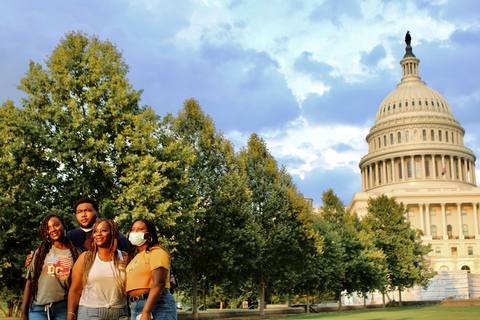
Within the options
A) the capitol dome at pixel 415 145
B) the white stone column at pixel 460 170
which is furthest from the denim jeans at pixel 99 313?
the white stone column at pixel 460 170

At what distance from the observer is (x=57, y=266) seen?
7.35 meters

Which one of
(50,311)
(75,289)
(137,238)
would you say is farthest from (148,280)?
(50,311)

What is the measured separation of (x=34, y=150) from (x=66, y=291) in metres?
17.7

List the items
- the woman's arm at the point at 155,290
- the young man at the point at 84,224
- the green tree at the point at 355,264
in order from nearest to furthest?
the woman's arm at the point at 155,290 → the young man at the point at 84,224 → the green tree at the point at 355,264

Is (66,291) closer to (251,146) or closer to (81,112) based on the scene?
(81,112)

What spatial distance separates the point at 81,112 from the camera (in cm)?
2358

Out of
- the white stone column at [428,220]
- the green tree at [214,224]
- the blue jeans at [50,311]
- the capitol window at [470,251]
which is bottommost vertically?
the blue jeans at [50,311]

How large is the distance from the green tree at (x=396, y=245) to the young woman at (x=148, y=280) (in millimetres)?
50183

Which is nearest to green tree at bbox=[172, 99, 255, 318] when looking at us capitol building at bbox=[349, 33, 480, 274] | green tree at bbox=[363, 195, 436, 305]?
green tree at bbox=[363, 195, 436, 305]

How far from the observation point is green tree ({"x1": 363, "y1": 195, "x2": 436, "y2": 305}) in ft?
183

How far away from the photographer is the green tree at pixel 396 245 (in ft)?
183

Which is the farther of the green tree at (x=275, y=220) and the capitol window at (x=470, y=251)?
the capitol window at (x=470, y=251)

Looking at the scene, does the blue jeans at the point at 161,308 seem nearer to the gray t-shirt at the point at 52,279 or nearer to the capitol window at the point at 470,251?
the gray t-shirt at the point at 52,279

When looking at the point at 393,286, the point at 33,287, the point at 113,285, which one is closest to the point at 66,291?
the point at 33,287
